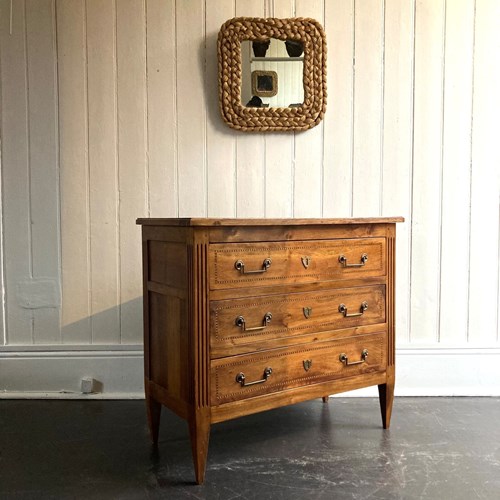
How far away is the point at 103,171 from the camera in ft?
9.09

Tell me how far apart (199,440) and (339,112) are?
6.03 ft

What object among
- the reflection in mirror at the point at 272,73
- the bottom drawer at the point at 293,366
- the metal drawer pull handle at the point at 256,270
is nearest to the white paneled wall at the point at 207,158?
the reflection in mirror at the point at 272,73

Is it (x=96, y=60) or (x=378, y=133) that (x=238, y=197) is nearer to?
(x=378, y=133)

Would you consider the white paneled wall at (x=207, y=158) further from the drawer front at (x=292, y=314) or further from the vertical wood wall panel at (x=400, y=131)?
the drawer front at (x=292, y=314)

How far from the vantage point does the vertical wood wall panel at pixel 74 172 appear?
272 centimetres

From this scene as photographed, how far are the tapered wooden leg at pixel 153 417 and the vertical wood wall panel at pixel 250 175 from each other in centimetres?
108

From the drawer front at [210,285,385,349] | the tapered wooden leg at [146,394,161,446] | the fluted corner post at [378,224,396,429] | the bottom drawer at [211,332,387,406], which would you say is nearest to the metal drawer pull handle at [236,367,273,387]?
the bottom drawer at [211,332,387,406]

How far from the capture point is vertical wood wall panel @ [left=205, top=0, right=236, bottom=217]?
9.00ft

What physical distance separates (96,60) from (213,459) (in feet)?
6.67

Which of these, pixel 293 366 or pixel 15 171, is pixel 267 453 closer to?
pixel 293 366

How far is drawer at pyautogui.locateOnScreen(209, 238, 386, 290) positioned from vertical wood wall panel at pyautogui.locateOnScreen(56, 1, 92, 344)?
116 cm

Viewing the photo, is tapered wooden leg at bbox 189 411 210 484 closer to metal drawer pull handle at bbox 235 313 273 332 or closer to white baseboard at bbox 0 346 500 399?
metal drawer pull handle at bbox 235 313 273 332

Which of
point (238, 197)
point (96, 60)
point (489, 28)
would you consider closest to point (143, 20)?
point (96, 60)

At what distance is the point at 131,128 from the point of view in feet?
9.08
